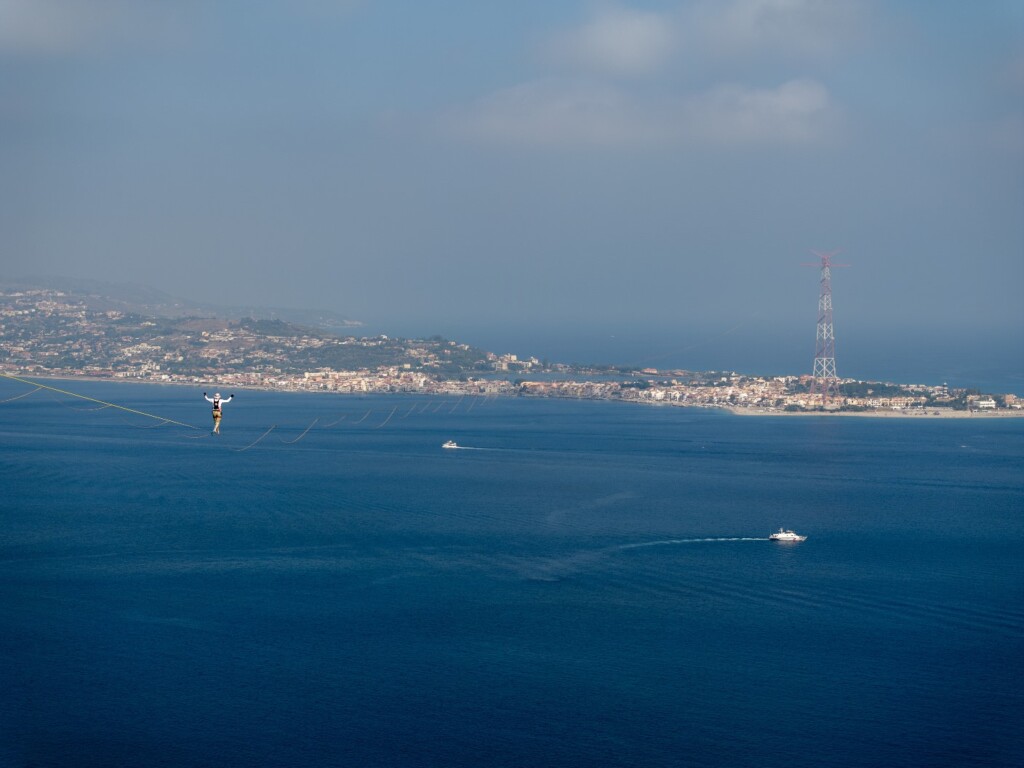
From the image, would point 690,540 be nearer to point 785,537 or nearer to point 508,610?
point 785,537

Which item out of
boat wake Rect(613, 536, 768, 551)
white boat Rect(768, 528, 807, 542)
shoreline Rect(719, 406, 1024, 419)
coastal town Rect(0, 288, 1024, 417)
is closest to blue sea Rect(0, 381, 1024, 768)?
boat wake Rect(613, 536, 768, 551)

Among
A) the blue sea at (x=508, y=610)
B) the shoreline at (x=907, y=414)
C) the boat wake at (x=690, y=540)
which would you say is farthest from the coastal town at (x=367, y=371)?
the boat wake at (x=690, y=540)

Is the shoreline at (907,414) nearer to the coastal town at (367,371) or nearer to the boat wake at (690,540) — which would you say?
the coastal town at (367,371)

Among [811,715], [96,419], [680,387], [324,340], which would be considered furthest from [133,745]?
[324,340]

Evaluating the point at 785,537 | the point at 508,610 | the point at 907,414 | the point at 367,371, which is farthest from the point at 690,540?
the point at 367,371

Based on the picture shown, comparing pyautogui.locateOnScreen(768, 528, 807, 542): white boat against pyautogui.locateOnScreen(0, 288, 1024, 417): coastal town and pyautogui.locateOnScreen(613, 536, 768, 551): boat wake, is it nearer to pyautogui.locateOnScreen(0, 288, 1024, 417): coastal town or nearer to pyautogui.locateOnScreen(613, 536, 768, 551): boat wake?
pyautogui.locateOnScreen(613, 536, 768, 551): boat wake

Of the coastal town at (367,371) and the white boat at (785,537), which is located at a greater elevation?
the coastal town at (367,371)
